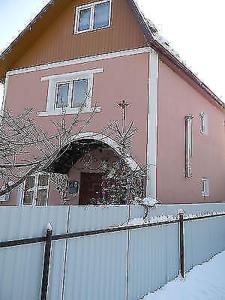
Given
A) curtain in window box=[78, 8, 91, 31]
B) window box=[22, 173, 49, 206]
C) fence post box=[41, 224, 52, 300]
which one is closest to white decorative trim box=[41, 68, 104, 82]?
curtain in window box=[78, 8, 91, 31]

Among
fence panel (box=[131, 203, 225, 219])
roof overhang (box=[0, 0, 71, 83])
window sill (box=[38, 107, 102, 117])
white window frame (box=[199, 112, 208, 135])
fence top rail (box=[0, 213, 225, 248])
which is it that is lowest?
fence top rail (box=[0, 213, 225, 248])

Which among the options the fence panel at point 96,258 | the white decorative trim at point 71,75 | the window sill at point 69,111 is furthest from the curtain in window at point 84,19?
the fence panel at point 96,258

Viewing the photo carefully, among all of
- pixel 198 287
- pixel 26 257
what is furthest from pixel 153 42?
pixel 26 257

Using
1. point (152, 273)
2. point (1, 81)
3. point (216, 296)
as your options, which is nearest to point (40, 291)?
point (152, 273)

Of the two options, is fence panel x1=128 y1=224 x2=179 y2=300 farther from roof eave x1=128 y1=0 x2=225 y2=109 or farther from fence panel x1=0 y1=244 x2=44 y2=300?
roof eave x1=128 y1=0 x2=225 y2=109

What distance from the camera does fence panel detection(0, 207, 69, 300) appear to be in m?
3.44

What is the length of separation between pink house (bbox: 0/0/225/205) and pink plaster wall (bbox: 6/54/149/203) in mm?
32

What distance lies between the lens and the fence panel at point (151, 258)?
18.9 ft

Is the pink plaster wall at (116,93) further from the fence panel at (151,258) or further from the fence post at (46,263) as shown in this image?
the fence post at (46,263)

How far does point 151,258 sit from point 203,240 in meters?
3.45

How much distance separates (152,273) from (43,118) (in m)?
7.63

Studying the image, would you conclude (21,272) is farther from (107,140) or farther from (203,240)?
(107,140)

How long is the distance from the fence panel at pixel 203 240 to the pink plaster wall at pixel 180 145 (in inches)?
60.0

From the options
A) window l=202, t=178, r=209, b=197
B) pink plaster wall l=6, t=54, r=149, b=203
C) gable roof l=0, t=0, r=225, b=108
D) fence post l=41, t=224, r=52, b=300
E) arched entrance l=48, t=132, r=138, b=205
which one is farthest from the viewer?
window l=202, t=178, r=209, b=197
